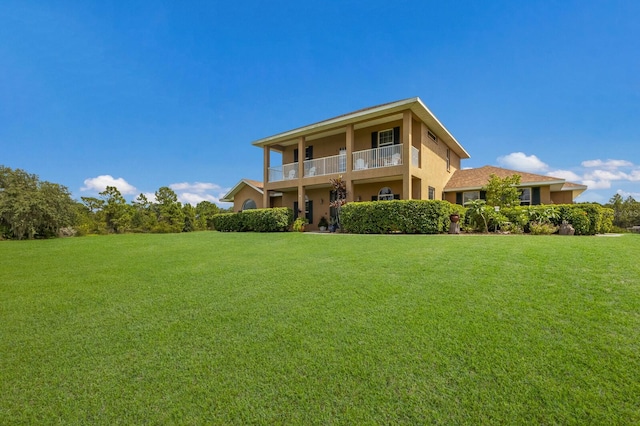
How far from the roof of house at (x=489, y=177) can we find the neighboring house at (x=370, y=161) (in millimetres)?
81

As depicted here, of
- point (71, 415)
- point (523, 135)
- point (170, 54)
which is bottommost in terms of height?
point (71, 415)

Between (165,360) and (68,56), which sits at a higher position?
(68,56)

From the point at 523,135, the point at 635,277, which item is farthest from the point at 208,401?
the point at 523,135

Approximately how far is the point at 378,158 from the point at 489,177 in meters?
8.16

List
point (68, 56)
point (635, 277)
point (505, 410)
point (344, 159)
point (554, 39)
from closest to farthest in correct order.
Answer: point (505, 410)
point (635, 277)
point (554, 39)
point (68, 56)
point (344, 159)

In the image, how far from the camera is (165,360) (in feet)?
8.51

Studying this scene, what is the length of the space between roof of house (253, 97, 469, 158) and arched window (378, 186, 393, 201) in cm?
399

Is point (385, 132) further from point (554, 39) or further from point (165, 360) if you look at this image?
point (165, 360)

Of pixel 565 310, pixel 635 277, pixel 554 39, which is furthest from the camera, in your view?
pixel 554 39

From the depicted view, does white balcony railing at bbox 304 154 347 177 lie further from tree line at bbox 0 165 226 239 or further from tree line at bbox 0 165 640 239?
tree line at bbox 0 165 226 239

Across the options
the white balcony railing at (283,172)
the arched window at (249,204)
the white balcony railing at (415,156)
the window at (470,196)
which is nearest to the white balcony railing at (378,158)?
the white balcony railing at (415,156)

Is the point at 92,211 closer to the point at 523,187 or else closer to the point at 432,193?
the point at 432,193

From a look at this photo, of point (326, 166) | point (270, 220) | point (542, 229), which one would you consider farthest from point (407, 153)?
point (270, 220)

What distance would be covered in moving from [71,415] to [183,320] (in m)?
1.39
